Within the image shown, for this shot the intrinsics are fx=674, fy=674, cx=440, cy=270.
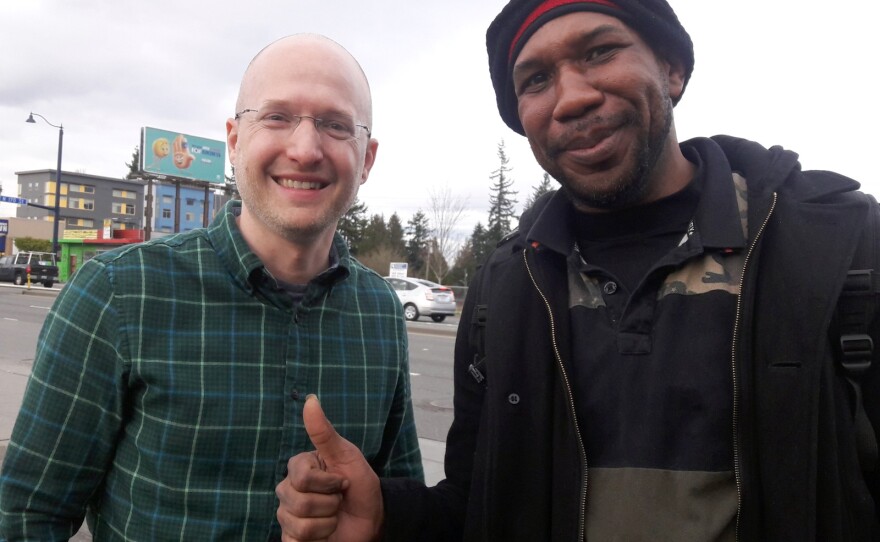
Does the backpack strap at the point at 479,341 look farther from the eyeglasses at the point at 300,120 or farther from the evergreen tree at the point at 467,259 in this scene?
the evergreen tree at the point at 467,259

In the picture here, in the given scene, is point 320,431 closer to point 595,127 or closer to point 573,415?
point 573,415

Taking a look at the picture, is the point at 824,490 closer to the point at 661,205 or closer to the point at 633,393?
the point at 633,393

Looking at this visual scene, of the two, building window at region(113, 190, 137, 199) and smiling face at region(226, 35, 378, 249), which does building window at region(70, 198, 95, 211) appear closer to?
building window at region(113, 190, 137, 199)

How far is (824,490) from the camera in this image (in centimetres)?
133

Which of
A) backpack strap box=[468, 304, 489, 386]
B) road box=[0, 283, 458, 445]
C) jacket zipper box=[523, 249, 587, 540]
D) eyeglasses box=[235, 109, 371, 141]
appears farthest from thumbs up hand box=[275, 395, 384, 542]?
road box=[0, 283, 458, 445]

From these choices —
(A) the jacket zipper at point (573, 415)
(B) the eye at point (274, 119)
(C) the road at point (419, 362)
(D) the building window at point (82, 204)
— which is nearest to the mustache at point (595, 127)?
(A) the jacket zipper at point (573, 415)

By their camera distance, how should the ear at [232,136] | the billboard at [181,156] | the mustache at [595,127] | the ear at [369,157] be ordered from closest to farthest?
1. the mustache at [595,127]
2. the ear at [232,136]
3. the ear at [369,157]
4. the billboard at [181,156]

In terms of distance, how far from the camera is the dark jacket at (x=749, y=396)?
52.7 inches

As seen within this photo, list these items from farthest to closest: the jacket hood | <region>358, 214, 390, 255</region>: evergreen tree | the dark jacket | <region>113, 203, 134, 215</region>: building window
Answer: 1. <region>113, 203, 134, 215</region>: building window
2. <region>358, 214, 390, 255</region>: evergreen tree
3. the jacket hood
4. the dark jacket

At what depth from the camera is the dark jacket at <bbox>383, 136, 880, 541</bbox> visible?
134 cm

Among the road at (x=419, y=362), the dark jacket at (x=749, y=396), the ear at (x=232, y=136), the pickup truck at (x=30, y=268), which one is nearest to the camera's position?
the dark jacket at (x=749, y=396)

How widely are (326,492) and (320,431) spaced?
0.51 ft

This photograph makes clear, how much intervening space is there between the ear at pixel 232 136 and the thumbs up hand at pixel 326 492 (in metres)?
0.92

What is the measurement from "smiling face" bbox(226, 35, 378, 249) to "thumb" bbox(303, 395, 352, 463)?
Answer: 0.62 meters
